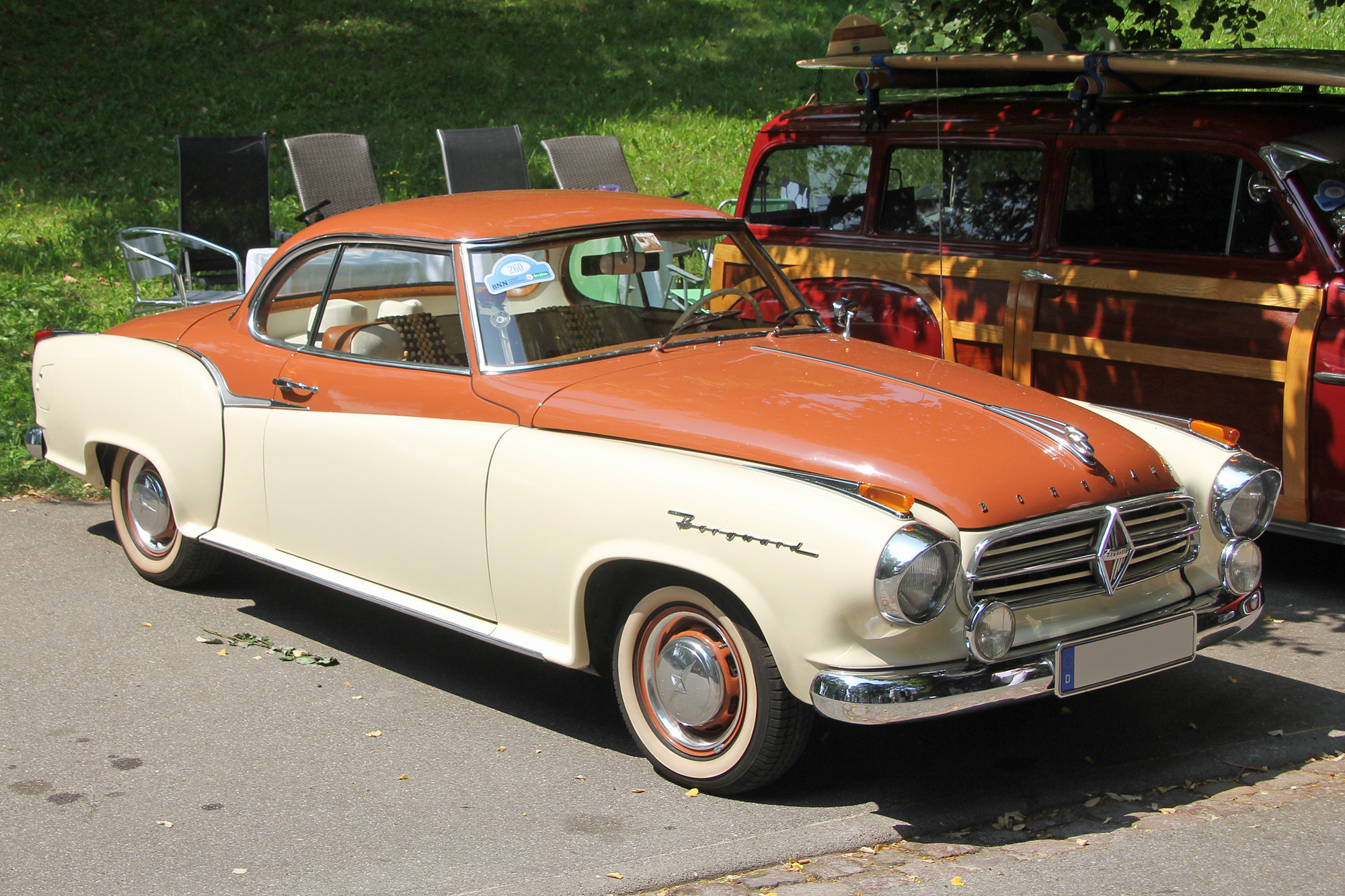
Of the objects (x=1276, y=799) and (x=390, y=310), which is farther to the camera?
(x=390, y=310)

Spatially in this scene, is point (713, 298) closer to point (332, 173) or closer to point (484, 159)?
point (332, 173)

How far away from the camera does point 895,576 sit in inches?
125

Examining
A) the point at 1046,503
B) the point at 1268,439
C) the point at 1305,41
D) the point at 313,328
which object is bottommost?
the point at 1268,439

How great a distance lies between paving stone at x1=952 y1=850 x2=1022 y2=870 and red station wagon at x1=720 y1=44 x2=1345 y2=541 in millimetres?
2324

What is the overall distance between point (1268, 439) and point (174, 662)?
4.40 meters

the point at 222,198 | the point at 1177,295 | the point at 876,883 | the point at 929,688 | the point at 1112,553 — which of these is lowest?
the point at 876,883

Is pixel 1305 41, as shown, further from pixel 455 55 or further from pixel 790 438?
Answer: pixel 790 438

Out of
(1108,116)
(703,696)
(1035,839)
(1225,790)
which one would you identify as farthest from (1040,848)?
(1108,116)

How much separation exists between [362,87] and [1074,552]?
1284cm

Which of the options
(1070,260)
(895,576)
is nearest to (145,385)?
(895,576)

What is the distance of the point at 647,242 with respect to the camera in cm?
468

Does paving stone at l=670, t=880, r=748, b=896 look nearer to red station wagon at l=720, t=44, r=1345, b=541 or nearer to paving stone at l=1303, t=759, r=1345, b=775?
paving stone at l=1303, t=759, r=1345, b=775

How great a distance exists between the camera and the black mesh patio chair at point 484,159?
32.8ft

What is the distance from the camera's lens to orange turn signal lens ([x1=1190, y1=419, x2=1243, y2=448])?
4172 mm
